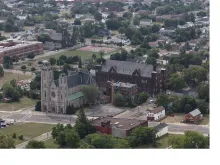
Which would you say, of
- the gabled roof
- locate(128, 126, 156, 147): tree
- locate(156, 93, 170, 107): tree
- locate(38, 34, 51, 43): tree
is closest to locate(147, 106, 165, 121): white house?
locate(156, 93, 170, 107): tree

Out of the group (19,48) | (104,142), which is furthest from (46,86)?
(19,48)

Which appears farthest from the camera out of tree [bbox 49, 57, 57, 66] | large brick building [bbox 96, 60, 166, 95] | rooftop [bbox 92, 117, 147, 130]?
tree [bbox 49, 57, 57, 66]

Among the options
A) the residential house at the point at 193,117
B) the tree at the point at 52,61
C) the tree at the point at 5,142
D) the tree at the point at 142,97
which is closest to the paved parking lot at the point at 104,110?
the tree at the point at 142,97

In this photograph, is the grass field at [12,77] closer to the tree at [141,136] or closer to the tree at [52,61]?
the tree at [52,61]

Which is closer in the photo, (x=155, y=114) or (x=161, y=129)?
(x=161, y=129)

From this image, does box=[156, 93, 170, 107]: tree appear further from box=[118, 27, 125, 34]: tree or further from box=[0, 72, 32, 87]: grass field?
box=[118, 27, 125, 34]: tree

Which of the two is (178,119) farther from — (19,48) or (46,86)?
(19,48)

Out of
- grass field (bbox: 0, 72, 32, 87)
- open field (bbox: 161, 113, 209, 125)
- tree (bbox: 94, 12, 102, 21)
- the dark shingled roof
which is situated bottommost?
open field (bbox: 161, 113, 209, 125)
